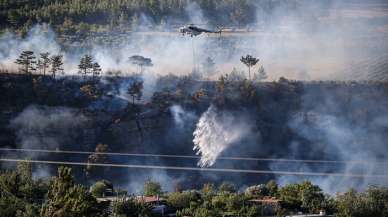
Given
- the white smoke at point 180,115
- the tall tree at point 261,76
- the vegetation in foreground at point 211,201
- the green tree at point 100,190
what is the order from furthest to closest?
1. the tall tree at point 261,76
2. the white smoke at point 180,115
3. the green tree at point 100,190
4. the vegetation in foreground at point 211,201

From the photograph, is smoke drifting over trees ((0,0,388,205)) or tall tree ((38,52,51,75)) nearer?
smoke drifting over trees ((0,0,388,205))

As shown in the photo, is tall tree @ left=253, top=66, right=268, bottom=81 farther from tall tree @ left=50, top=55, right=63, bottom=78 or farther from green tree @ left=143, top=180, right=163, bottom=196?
green tree @ left=143, top=180, right=163, bottom=196

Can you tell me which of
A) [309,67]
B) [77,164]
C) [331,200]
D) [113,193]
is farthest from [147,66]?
[331,200]

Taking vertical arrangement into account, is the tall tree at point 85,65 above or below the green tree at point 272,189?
above

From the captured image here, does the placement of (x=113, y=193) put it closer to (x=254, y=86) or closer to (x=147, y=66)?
(x=254, y=86)

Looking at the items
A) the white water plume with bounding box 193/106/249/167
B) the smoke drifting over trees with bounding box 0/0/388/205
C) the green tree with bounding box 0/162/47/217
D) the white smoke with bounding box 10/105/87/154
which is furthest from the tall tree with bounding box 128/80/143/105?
the green tree with bounding box 0/162/47/217

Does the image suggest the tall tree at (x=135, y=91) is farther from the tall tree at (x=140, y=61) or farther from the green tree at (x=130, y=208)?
the green tree at (x=130, y=208)

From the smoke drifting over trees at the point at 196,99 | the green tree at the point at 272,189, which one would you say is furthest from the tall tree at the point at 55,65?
the green tree at the point at 272,189
